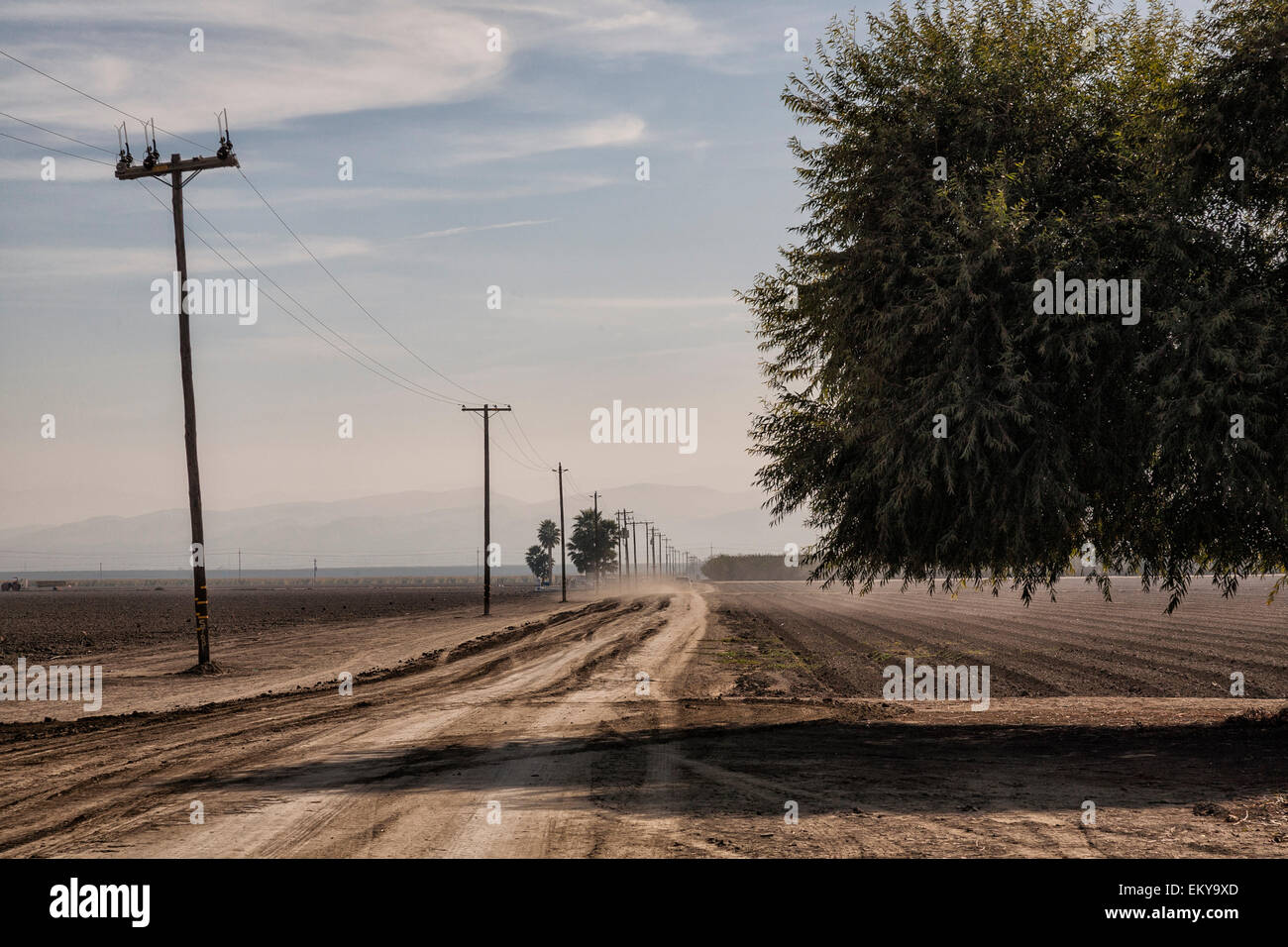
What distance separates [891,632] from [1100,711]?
25.5m

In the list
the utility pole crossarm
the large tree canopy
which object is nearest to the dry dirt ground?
the large tree canopy

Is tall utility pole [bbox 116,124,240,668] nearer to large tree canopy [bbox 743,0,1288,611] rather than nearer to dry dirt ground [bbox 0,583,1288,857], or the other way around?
dry dirt ground [bbox 0,583,1288,857]

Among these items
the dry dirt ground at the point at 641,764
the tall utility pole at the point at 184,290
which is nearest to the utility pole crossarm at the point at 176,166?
the tall utility pole at the point at 184,290

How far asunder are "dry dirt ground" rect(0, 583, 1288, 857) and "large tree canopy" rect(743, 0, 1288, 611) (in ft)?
10.6

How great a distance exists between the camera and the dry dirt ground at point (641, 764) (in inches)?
354

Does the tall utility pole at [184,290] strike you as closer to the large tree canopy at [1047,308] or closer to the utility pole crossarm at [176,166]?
the utility pole crossarm at [176,166]

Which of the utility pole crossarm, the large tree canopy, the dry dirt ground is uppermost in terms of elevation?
the utility pole crossarm

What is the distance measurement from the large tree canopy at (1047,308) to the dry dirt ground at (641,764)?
3219 mm

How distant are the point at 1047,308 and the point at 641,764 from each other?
8865 mm

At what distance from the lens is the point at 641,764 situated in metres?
13.0

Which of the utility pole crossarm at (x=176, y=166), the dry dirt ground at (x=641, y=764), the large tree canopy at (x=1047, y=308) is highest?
the utility pole crossarm at (x=176, y=166)

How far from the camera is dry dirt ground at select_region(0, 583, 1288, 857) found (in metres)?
8.99

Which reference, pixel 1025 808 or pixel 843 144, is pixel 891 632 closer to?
pixel 843 144

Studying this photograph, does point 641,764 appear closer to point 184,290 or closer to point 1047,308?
point 1047,308
